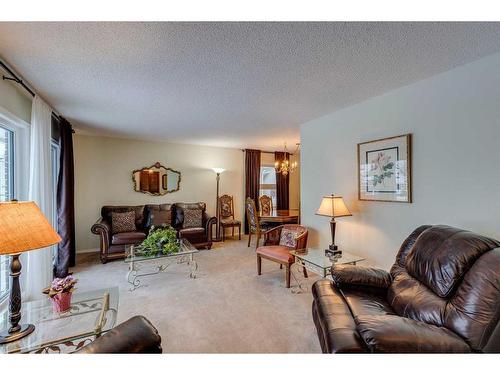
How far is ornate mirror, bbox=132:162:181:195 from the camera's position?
17.1ft

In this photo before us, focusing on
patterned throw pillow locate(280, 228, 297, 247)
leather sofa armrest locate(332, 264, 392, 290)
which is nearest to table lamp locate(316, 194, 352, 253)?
Result: patterned throw pillow locate(280, 228, 297, 247)

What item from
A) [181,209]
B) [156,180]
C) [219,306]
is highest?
[156,180]

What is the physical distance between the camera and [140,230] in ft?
15.4

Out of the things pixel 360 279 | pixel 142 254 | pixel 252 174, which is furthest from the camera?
pixel 252 174

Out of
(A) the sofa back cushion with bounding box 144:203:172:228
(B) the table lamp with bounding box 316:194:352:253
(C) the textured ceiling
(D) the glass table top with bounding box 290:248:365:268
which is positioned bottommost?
(D) the glass table top with bounding box 290:248:365:268

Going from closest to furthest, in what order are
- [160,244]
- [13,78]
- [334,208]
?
[13,78]
[334,208]
[160,244]

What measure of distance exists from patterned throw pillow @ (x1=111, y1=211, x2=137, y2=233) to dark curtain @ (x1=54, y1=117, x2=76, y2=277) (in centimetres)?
78

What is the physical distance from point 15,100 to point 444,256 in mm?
4056

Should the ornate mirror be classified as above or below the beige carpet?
above

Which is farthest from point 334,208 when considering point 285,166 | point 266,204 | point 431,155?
point 266,204

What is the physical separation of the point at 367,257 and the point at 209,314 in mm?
2028

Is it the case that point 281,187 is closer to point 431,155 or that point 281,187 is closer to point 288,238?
point 288,238

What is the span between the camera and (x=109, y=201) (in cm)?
494

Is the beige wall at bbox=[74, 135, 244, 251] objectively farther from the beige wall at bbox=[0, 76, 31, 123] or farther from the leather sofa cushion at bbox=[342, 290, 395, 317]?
the leather sofa cushion at bbox=[342, 290, 395, 317]
